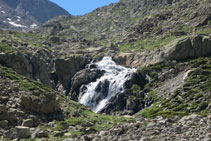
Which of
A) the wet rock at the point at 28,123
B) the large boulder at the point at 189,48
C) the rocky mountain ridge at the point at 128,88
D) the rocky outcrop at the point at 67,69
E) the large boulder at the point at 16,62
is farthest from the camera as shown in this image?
the rocky outcrop at the point at 67,69

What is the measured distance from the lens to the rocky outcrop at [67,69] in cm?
11369

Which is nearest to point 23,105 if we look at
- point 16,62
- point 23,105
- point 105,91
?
point 23,105

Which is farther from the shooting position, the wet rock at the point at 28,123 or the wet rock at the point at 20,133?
the wet rock at the point at 28,123

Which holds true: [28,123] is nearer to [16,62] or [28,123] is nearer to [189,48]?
[16,62]

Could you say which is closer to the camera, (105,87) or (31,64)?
(105,87)

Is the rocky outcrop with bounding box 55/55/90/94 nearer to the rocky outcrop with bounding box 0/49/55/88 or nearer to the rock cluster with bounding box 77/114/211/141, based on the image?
the rocky outcrop with bounding box 0/49/55/88

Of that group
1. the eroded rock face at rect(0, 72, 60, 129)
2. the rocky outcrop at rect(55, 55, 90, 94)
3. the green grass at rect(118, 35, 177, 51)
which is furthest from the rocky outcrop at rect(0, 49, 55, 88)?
the green grass at rect(118, 35, 177, 51)

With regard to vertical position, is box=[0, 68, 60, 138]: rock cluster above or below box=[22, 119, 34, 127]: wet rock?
above

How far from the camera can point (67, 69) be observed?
117 metres

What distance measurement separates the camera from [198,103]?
61406 mm

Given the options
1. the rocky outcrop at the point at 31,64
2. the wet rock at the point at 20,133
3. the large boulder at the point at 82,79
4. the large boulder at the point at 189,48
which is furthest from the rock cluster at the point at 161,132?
the large boulder at the point at 82,79

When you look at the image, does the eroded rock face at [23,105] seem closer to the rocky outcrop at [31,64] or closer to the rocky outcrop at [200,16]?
the rocky outcrop at [31,64]

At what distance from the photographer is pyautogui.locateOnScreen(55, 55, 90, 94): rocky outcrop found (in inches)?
4476

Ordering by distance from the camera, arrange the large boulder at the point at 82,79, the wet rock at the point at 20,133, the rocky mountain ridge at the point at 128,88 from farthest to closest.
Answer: the large boulder at the point at 82,79 < the rocky mountain ridge at the point at 128,88 < the wet rock at the point at 20,133
